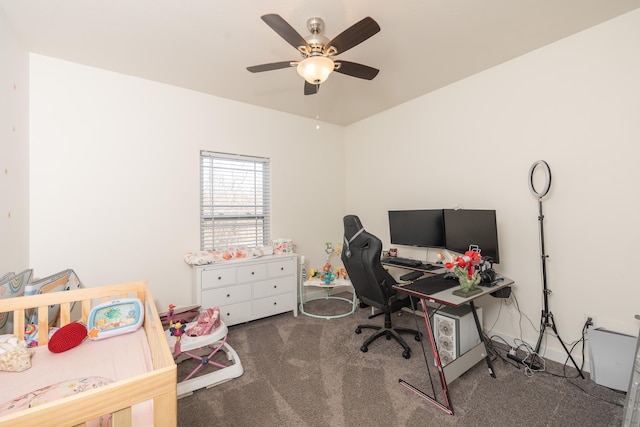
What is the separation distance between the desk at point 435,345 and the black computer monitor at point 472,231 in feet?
1.01

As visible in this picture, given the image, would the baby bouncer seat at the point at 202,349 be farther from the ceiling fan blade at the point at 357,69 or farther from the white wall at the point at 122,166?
the ceiling fan blade at the point at 357,69

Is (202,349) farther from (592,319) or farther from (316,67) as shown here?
(592,319)

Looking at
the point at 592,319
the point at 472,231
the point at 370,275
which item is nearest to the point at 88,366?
the point at 370,275

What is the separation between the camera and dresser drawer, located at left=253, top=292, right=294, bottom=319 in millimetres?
3195

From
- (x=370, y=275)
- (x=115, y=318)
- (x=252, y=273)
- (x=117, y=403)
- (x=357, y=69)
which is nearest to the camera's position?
(x=117, y=403)

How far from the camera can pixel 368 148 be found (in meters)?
4.03

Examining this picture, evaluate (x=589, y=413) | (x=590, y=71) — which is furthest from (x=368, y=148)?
(x=589, y=413)

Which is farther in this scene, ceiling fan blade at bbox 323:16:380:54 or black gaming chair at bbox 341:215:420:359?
black gaming chair at bbox 341:215:420:359

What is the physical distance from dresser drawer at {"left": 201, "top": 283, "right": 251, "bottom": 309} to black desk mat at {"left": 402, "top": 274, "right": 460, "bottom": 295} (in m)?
1.81

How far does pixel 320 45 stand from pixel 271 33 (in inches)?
20.0

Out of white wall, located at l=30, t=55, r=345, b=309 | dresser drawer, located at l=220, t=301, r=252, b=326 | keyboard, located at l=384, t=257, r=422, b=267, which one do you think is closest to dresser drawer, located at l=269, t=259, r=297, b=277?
dresser drawer, located at l=220, t=301, r=252, b=326

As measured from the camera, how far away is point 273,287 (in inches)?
130

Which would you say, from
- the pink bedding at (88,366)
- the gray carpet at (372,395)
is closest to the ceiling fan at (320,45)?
the pink bedding at (88,366)

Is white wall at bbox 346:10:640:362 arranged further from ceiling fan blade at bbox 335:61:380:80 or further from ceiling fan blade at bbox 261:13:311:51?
ceiling fan blade at bbox 261:13:311:51
